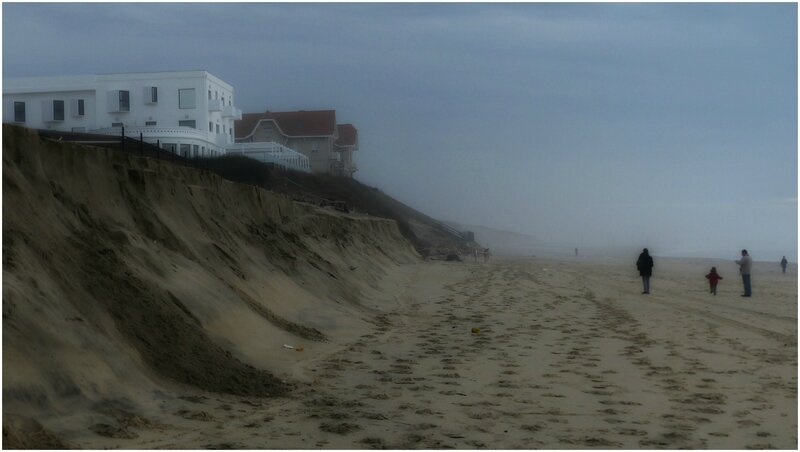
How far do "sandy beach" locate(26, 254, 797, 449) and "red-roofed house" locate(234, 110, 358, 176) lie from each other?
50480 millimetres

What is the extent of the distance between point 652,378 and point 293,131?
5816 centimetres

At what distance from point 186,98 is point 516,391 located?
45.2m

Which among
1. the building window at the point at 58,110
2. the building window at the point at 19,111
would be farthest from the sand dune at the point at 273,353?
the building window at the point at 19,111

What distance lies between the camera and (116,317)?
776 centimetres

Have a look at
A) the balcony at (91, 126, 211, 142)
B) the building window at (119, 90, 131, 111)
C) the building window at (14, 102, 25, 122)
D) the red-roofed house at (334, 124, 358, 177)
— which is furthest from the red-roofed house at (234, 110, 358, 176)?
the building window at (14, 102, 25, 122)

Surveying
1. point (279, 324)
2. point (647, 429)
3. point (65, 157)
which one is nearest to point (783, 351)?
point (647, 429)

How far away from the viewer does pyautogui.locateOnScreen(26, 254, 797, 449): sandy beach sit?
20.6 ft

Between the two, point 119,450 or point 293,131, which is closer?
point 119,450

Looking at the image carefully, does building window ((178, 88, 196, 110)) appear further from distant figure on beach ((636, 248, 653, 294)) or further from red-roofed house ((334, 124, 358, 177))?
distant figure on beach ((636, 248, 653, 294))

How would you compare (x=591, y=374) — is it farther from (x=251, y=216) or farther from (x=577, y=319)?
(x=251, y=216)

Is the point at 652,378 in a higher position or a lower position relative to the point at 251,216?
lower

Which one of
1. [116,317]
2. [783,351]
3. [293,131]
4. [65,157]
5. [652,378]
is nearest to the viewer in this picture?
[116,317]

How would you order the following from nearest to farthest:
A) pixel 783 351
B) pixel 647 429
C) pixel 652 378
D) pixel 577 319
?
pixel 647 429
pixel 652 378
pixel 783 351
pixel 577 319

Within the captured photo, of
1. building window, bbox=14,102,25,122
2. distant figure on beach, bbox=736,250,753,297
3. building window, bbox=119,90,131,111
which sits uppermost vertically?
building window, bbox=119,90,131,111
